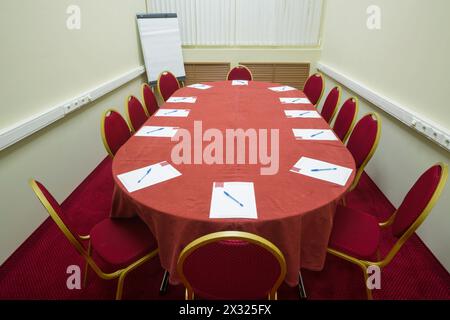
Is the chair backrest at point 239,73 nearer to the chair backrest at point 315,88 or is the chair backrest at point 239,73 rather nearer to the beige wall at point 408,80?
the chair backrest at point 315,88

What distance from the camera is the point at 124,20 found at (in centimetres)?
353

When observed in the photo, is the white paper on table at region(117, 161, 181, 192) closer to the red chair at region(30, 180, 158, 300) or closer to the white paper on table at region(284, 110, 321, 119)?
the red chair at region(30, 180, 158, 300)

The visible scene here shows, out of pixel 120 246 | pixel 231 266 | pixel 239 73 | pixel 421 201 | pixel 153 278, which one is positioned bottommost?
pixel 153 278

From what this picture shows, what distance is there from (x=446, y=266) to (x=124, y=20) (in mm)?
4077

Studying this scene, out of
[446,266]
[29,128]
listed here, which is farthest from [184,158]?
[446,266]

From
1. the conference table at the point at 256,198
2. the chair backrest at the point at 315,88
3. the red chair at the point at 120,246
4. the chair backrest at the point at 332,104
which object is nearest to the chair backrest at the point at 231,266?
the conference table at the point at 256,198

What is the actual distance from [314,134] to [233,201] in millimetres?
941

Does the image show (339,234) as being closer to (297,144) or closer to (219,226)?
(297,144)

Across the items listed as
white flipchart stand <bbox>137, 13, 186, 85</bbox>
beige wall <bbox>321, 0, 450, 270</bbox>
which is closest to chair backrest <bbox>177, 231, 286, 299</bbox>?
beige wall <bbox>321, 0, 450, 270</bbox>

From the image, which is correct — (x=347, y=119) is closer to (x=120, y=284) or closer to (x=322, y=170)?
(x=322, y=170)

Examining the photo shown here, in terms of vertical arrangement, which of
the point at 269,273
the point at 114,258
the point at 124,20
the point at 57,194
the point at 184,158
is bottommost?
the point at 57,194

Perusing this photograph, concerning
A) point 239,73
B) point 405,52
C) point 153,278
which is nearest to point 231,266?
point 153,278

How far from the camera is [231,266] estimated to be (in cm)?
94

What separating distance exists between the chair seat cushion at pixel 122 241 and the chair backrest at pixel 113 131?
0.56 meters
